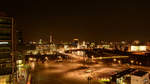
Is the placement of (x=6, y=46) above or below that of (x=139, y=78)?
above

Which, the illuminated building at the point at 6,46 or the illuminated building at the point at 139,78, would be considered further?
the illuminated building at the point at 6,46

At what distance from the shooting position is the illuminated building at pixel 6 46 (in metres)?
17.7

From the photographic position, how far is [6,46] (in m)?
18.3

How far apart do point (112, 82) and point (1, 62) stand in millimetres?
18356

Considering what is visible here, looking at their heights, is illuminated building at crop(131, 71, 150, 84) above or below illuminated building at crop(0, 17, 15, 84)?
below

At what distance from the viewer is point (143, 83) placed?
57.1 feet

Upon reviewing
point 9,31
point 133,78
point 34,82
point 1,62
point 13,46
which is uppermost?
point 9,31

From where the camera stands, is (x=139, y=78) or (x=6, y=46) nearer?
(x=139, y=78)

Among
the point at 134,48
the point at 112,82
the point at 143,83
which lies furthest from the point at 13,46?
the point at 134,48

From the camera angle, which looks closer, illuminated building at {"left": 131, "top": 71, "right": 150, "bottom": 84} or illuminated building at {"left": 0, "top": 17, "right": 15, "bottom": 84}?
illuminated building at {"left": 131, "top": 71, "right": 150, "bottom": 84}

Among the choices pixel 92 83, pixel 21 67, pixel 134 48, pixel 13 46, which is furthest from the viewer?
pixel 134 48

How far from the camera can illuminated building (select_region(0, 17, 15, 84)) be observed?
17.7 m

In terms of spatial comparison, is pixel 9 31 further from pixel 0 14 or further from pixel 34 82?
pixel 34 82

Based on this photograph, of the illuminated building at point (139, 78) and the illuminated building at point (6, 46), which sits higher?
the illuminated building at point (6, 46)
